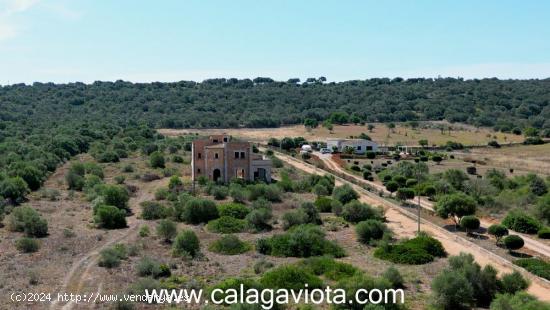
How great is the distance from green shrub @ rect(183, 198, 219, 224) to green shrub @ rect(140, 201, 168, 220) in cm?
211

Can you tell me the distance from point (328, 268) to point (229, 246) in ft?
21.5

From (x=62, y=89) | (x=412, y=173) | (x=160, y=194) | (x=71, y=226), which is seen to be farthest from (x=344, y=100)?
(x=71, y=226)

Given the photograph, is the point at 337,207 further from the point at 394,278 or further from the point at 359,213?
the point at 394,278

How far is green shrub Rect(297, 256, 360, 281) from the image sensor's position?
25578mm

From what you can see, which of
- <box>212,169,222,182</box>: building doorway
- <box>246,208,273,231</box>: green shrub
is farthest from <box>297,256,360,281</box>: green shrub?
<box>212,169,222,182</box>: building doorway

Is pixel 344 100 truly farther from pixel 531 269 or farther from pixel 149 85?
pixel 531 269

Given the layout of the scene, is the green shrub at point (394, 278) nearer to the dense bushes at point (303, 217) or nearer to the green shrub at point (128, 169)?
the dense bushes at point (303, 217)

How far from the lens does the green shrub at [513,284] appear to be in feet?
77.9

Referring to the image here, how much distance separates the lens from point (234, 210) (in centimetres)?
4006

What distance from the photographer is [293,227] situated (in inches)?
1390

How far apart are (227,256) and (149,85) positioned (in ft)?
552

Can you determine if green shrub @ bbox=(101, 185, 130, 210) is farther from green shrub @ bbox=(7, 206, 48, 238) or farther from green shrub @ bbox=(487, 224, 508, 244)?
green shrub @ bbox=(487, 224, 508, 244)

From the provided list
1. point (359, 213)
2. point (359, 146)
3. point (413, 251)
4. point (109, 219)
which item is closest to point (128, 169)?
point (109, 219)

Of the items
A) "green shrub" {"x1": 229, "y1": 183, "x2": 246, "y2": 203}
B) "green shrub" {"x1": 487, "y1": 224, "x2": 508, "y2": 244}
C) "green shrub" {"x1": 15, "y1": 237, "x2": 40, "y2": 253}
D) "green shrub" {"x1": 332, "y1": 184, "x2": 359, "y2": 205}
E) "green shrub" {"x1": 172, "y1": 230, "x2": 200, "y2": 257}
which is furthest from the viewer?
"green shrub" {"x1": 332, "y1": 184, "x2": 359, "y2": 205}
